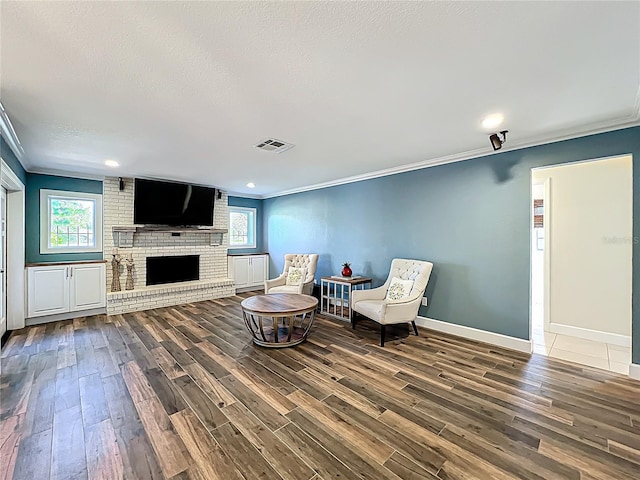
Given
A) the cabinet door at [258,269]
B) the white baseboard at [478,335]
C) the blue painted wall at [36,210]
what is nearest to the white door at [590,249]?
the white baseboard at [478,335]

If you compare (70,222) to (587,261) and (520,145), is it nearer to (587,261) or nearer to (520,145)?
(520,145)

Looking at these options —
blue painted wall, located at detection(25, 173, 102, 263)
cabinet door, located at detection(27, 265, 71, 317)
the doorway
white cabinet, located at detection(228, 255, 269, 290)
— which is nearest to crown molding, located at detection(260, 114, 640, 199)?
the doorway

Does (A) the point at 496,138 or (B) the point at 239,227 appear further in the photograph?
(B) the point at 239,227

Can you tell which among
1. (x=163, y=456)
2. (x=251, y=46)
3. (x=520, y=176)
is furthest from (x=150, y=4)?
(x=520, y=176)

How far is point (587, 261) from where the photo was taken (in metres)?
3.76

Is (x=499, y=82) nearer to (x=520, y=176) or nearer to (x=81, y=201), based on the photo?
(x=520, y=176)

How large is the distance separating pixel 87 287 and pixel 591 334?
7445mm

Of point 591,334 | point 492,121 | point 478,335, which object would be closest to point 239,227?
point 478,335

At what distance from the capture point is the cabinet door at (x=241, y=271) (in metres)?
6.70

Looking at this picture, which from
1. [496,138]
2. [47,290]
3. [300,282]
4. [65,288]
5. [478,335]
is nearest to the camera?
[496,138]

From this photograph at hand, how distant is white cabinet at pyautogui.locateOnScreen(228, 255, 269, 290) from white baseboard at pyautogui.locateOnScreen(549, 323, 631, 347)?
5716 millimetres

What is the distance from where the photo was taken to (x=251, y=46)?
1.61 m

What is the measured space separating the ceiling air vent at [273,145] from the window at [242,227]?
12.6ft

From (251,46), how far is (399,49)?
33.1 inches
